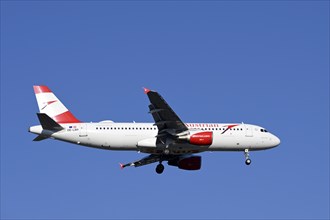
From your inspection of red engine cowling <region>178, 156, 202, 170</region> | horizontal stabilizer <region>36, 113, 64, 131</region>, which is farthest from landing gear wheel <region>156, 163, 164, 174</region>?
horizontal stabilizer <region>36, 113, 64, 131</region>

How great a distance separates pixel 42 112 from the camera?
88.0m

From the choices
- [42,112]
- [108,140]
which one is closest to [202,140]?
[108,140]

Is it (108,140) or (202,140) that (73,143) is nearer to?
(108,140)

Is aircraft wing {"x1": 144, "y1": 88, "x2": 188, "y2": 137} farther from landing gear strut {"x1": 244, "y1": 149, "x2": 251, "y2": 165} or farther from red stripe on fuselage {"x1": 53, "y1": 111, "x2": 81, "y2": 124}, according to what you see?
red stripe on fuselage {"x1": 53, "y1": 111, "x2": 81, "y2": 124}

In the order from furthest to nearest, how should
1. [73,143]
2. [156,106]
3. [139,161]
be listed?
[139,161] → [73,143] → [156,106]

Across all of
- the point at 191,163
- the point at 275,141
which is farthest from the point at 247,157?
the point at 191,163

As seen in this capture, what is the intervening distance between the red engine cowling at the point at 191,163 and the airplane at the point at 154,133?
2.47 metres

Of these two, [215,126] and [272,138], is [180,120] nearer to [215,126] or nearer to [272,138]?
[215,126]

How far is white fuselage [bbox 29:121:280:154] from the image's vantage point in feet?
279

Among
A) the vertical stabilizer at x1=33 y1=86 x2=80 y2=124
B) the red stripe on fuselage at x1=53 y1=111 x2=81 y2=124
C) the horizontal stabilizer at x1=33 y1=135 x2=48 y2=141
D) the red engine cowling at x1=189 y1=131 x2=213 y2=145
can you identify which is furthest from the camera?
the vertical stabilizer at x1=33 y1=86 x2=80 y2=124

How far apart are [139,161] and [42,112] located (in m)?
13.3

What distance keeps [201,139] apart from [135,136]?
23.7 ft

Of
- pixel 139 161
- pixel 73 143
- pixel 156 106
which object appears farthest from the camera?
pixel 139 161

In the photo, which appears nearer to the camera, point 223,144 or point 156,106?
point 156,106
